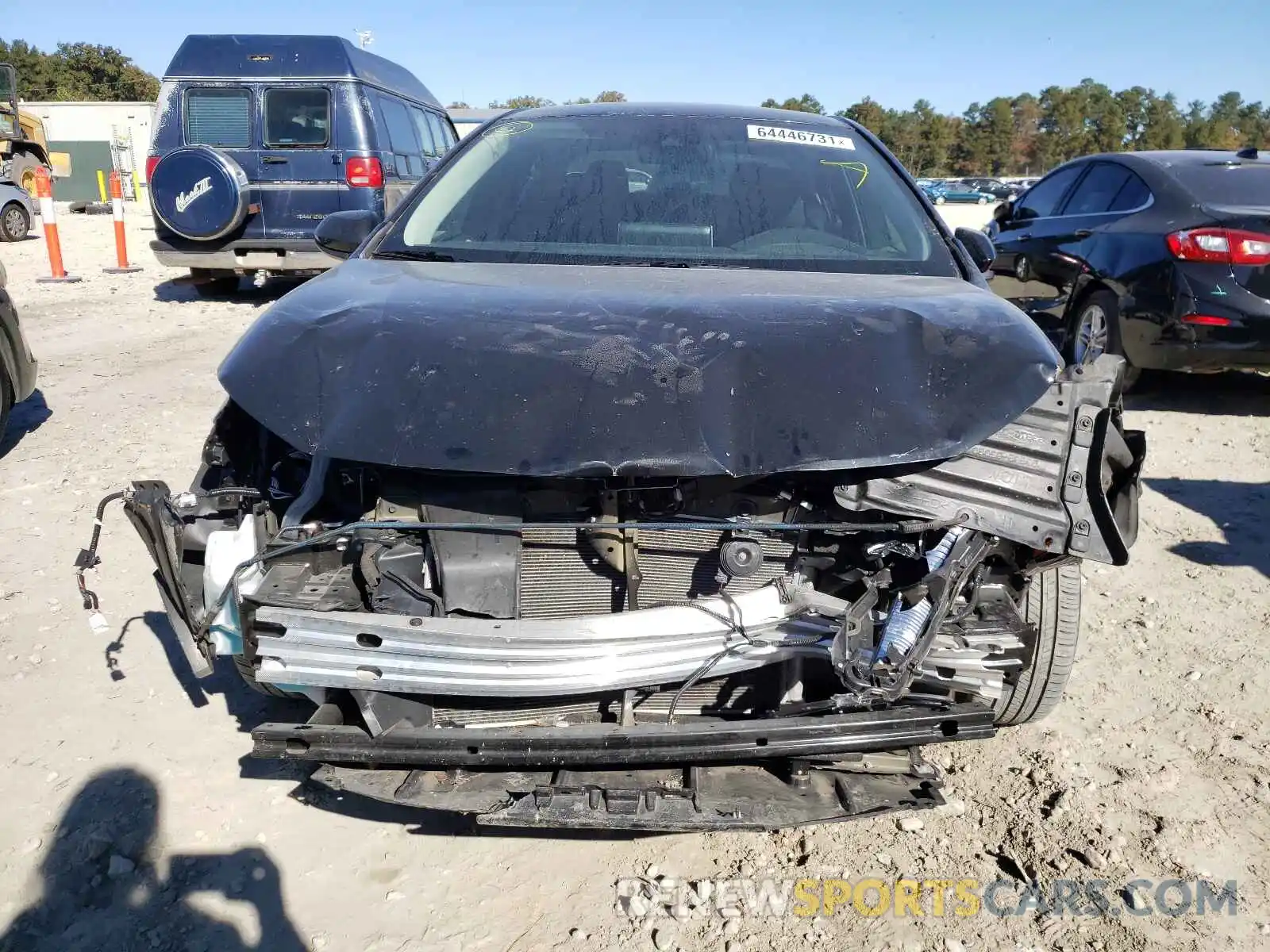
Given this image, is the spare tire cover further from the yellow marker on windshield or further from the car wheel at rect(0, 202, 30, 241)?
the car wheel at rect(0, 202, 30, 241)

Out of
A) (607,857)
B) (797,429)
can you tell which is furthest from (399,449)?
(607,857)

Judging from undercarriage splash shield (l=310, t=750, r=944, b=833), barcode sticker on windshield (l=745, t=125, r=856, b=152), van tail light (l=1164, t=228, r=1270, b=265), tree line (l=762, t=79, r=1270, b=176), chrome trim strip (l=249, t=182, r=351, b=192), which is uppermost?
tree line (l=762, t=79, r=1270, b=176)

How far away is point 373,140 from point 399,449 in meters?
8.04

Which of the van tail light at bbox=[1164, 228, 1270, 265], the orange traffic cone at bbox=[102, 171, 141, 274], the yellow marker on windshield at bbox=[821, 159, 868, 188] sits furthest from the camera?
the orange traffic cone at bbox=[102, 171, 141, 274]

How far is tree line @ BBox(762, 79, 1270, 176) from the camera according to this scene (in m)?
53.7

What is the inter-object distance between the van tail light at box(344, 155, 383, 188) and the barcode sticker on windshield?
6501mm

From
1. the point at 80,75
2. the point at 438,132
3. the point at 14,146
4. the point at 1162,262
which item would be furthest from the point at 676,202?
the point at 80,75

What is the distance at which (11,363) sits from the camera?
4914 millimetres

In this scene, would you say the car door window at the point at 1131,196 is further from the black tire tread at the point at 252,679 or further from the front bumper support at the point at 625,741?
the black tire tread at the point at 252,679

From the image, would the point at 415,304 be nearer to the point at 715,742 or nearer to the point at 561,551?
the point at 561,551

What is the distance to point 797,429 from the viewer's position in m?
1.94

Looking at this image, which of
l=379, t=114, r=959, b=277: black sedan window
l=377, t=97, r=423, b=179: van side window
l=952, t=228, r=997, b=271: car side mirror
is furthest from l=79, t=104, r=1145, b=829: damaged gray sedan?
l=377, t=97, r=423, b=179: van side window

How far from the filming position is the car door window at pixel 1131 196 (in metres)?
5.92

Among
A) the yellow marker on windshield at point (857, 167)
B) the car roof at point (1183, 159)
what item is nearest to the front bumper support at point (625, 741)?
the yellow marker on windshield at point (857, 167)
